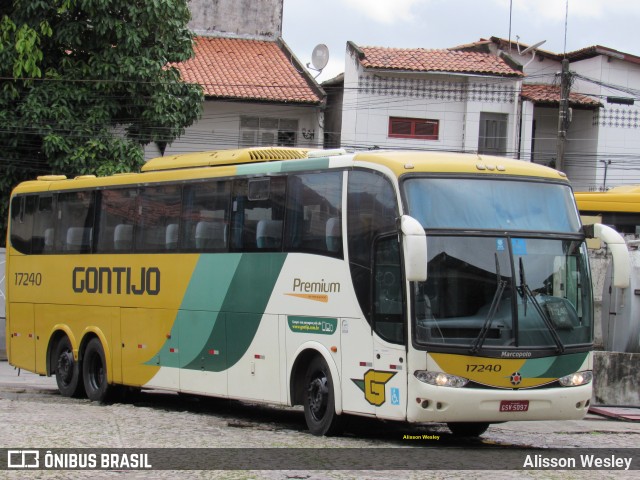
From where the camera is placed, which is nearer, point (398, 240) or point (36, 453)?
point (36, 453)

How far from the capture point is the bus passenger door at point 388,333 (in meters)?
11.7

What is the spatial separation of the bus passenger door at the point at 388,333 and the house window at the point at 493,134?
1032 inches

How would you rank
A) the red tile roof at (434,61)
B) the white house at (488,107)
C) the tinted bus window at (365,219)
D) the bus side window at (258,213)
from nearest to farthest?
the tinted bus window at (365,219)
the bus side window at (258,213)
the red tile roof at (434,61)
the white house at (488,107)

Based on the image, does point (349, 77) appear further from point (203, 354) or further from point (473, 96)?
point (203, 354)

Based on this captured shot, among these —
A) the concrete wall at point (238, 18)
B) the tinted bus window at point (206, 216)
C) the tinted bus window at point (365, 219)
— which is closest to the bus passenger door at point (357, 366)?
the tinted bus window at point (365, 219)

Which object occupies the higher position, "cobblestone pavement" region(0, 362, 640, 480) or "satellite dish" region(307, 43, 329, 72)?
"satellite dish" region(307, 43, 329, 72)

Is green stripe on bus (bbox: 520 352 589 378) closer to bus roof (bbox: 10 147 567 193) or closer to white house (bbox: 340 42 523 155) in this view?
bus roof (bbox: 10 147 567 193)

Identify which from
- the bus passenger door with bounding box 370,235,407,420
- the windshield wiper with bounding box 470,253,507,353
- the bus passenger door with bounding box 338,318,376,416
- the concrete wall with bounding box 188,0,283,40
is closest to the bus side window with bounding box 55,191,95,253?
the bus passenger door with bounding box 338,318,376,416

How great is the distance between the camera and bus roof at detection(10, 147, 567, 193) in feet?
40.3

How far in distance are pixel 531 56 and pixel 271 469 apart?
35.0 metres

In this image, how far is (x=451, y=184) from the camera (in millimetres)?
12125

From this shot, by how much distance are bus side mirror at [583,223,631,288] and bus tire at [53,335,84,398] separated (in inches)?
360

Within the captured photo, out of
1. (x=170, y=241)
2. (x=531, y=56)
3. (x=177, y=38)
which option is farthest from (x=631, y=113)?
→ (x=170, y=241)

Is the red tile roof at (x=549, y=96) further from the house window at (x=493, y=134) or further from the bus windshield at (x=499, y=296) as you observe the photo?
the bus windshield at (x=499, y=296)
